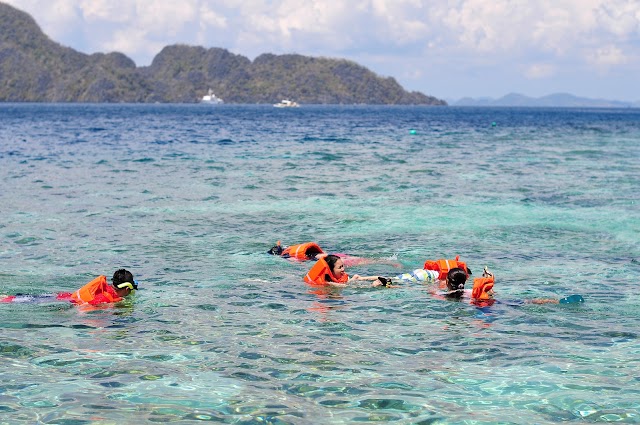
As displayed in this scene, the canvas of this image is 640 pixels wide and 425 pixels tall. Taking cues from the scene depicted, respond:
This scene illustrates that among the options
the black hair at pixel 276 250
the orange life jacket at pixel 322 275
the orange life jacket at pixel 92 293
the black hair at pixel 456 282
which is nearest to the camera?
the orange life jacket at pixel 92 293

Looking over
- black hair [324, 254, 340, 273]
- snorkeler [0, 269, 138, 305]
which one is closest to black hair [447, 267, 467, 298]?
black hair [324, 254, 340, 273]

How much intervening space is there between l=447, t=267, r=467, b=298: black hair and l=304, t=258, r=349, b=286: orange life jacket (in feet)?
6.43

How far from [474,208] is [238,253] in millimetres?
9456

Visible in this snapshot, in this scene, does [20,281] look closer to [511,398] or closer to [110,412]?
[110,412]

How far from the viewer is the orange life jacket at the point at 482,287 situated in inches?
486

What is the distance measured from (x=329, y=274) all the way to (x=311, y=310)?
167 cm

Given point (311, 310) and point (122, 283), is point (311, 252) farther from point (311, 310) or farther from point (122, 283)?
point (122, 283)

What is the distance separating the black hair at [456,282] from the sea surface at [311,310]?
0.28 m

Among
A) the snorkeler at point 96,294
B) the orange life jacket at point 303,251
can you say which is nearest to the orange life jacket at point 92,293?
the snorkeler at point 96,294

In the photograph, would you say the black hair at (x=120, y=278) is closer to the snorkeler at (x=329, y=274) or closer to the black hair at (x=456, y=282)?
the snorkeler at (x=329, y=274)

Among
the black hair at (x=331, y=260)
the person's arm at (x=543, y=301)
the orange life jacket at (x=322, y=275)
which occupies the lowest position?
the person's arm at (x=543, y=301)

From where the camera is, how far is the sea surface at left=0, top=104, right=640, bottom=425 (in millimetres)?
8375

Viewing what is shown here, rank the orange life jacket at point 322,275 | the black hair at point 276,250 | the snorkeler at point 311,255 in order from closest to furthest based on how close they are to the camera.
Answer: the orange life jacket at point 322,275
the snorkeler at point 311,255
the black hair at point 276,250

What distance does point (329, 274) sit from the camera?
1364 cm
